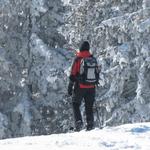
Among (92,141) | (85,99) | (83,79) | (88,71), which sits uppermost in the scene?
(88,71)

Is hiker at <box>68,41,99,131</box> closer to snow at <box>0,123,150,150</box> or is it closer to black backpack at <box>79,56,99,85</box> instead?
black backpack at <box>79,56,99,85</box>

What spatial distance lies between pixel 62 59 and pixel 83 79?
16.8 metres

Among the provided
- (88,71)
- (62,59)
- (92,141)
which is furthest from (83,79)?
(62,59)

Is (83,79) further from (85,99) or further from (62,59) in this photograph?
(62,59)

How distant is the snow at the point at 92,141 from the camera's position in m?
9.61

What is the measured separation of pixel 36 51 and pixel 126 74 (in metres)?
4.91

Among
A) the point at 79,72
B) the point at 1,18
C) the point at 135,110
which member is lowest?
the point at 135,110

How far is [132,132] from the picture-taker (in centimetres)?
1083

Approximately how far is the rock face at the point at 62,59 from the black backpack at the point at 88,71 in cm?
1143

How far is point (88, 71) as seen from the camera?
36.9 ft

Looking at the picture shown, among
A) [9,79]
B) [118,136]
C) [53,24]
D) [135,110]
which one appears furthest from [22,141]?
[53,24]

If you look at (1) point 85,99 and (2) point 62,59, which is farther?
(2) point 62,59

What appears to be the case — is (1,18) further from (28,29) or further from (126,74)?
(126,74)

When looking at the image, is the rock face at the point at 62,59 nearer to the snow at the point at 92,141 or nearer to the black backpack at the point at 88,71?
the black backpack at the point at 88,71
